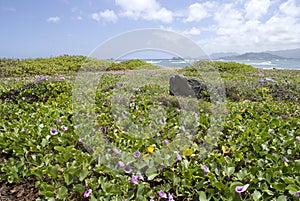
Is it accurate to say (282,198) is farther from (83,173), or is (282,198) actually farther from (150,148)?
(83,173)

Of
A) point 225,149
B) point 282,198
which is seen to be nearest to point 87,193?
point 282,198

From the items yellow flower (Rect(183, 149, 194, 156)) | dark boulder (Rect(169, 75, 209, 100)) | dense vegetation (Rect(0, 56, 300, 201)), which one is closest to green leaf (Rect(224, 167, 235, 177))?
dense vegetation (Rect(0, 56, 300, 201))

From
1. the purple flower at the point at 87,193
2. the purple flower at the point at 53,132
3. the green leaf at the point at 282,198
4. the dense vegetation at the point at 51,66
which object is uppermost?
the dense vegetation at the point at 51,66

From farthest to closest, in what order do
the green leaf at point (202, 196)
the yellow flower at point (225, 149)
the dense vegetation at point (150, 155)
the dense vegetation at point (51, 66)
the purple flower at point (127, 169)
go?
the dense vegetation at point (51, 66), the yellow flower at point (225, 149), the purple flower at point (127, 169), the dense vegetation at point (150, 155), the green leaf at point (202, 196)

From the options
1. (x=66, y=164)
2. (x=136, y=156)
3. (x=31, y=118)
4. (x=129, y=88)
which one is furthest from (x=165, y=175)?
(x=129, y=88)

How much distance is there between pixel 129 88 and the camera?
7.43 meters

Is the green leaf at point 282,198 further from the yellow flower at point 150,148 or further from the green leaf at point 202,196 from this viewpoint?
the yellow flower at point 150,148

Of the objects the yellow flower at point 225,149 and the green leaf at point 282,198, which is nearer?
the green leaf at point 282,198

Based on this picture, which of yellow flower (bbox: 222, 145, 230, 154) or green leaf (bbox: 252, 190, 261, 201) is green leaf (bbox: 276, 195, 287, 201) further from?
yellow flower (bbox: 222, 145, 230, 154)

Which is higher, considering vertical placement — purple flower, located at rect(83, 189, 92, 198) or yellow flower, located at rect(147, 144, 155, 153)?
yellow flower, located at rect(147, 144, 155, 153)

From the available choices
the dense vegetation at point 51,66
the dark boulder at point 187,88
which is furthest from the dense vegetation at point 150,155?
the dense vegetation at point 51,66

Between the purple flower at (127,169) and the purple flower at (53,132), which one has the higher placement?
the purple flower at (53,132)

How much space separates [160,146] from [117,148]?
1.68 ft

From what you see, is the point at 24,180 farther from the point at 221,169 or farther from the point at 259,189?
the point at 259,189
